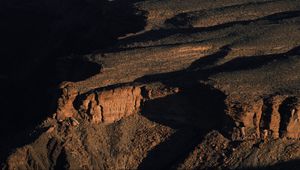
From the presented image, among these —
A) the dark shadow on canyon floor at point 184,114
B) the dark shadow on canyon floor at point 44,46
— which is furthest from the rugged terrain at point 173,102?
the dark shadow on canyon floor at point 44,46

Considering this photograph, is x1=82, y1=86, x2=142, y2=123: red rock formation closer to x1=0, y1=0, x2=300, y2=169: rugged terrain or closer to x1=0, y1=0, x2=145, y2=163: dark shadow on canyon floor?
x1=0, y1=0, x2=300, y2=169: rugged terrain

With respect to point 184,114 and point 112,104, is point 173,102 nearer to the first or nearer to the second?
point 184,114

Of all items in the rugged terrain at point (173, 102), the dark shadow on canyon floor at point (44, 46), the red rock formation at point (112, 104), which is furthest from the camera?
the dark shadow on canyon floor at point (44, 46)

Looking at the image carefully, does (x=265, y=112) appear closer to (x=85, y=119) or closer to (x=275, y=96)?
(x=275, y=96)

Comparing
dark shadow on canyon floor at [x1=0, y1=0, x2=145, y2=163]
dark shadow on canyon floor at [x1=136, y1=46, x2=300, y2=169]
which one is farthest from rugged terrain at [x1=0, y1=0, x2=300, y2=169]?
dark shadow on canyon floor at [x1=0, y1=0, x2=145, y2=163]

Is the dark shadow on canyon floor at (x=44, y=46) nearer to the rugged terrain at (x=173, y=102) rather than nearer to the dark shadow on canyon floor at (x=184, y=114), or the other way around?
the rugged terrain at (x=173, y=102)

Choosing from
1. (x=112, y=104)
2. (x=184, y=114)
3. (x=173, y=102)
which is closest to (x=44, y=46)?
(x=112, y=104)

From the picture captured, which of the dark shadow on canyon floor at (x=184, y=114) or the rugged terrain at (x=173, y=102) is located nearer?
the rugged terrain at (x=173, y=102)

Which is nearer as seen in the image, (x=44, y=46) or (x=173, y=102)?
(x=173, y=102)
